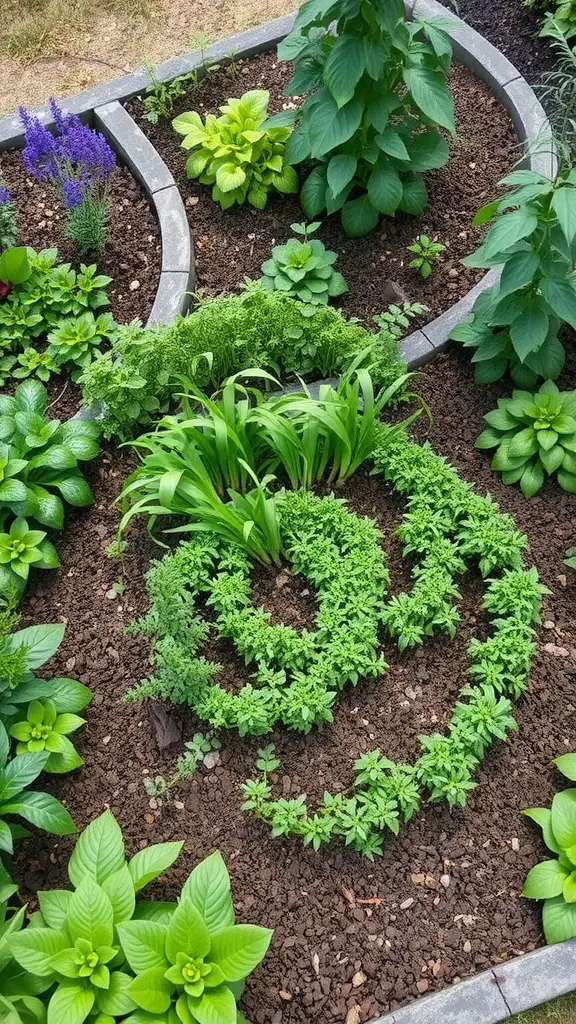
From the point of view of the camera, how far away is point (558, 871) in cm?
274

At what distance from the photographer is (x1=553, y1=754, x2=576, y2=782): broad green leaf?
9.46 feet

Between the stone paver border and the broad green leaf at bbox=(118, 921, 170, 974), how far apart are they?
2.49 feet

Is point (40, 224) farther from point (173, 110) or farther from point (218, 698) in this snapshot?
point (218, 698)

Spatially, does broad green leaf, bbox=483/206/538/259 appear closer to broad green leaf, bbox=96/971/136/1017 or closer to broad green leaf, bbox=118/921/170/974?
broad green leaf, bbox=118/921/170/974

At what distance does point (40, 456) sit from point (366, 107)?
80.2 inches

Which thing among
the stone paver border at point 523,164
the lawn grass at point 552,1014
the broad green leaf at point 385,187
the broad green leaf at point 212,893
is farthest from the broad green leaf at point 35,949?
the broad green leaf at point 385,187

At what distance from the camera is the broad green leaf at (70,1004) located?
2.36m

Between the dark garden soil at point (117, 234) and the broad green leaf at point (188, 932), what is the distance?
2.59 metres

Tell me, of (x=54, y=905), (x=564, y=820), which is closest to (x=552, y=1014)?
(x=564, y=820)

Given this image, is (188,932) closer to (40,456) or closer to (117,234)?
(40,456)

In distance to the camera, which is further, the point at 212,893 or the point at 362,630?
the point at 362,630

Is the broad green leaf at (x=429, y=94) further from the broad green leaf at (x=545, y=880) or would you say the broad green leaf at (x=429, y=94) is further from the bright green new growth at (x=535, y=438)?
the broad green leaf at (x=545, y=880)

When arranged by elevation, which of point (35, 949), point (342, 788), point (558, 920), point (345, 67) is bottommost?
point (558, 920)

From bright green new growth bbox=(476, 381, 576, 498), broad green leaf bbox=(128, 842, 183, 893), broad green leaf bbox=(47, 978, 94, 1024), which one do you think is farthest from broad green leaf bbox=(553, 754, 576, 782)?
broad green leaf bbox=(47, 978, 94, 1024)
